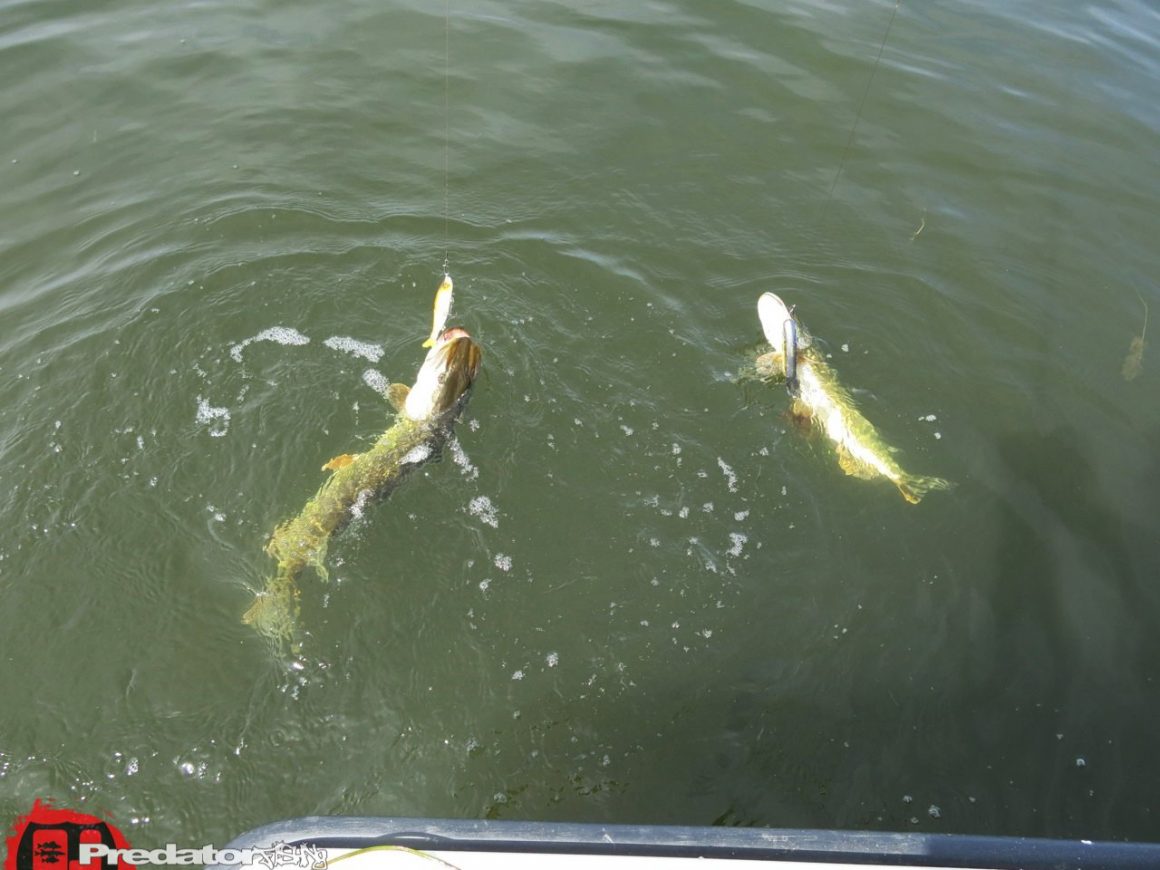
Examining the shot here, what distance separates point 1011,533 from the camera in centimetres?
525

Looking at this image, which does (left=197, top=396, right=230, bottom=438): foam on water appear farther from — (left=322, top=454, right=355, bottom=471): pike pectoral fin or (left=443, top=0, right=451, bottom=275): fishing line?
(left=443, top=0, right=451, bottom=275): fishing line

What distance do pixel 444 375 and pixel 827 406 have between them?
2.48 m

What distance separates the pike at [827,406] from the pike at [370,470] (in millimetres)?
2125

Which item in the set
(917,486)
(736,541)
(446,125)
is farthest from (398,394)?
(446,125)

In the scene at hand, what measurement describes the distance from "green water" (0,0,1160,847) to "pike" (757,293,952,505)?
183 millimetres

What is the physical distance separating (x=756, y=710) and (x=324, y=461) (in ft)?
9.67

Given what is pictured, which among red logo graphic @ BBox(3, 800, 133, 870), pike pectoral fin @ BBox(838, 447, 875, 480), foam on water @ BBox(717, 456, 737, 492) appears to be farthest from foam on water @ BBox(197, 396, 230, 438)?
pike pectoral fin @ BBox(838, 447, 875, 480)

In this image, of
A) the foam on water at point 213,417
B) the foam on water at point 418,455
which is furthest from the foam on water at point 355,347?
the foam on water at point 418,455

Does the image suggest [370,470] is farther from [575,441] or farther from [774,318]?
[774,318]

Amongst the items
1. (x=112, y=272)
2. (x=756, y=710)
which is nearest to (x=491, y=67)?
(x=112, y=272)

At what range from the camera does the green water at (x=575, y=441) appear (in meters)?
4.16

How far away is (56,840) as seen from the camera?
370 centimetres

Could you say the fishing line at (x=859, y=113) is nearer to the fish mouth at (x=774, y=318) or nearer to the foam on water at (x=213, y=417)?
the fish mouth at (x=774, y=318)

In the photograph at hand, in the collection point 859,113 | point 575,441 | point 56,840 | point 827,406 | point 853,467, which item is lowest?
point 56,840
